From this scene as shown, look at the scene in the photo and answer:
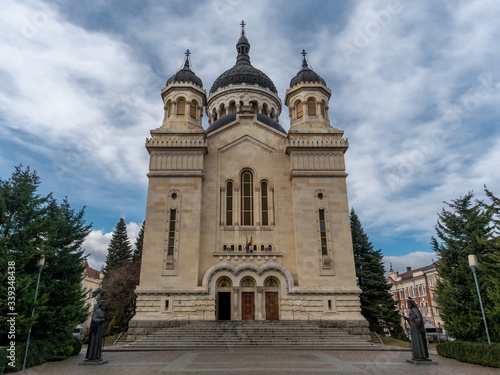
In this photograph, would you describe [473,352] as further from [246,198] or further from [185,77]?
[185,77]

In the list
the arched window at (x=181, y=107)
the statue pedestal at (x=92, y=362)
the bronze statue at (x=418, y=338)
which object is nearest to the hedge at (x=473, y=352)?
the bronze statue at (x=418, y=338)

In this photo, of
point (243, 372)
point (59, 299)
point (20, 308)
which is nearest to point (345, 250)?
point (243, 372)

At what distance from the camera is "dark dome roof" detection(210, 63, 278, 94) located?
1527 inches

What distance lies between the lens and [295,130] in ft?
87.6

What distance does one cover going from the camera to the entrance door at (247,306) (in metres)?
23.0

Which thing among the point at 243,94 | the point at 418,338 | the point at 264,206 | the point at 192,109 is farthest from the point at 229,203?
the point at 243,94

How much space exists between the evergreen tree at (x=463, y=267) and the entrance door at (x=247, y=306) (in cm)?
1184

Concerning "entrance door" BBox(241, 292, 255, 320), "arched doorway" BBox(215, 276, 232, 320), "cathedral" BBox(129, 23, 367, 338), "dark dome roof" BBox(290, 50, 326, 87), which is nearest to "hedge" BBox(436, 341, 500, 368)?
"cathedral" BBox(129, 23, 367, 338)

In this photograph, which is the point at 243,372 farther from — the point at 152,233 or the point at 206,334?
the point at 152,233

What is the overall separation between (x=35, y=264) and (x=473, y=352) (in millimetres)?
16175

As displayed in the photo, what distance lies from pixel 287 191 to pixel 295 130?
4.73 m

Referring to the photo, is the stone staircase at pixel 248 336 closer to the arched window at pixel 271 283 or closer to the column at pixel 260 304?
the column at pixel 260 304

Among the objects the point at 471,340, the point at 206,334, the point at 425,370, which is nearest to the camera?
the point at 425,370

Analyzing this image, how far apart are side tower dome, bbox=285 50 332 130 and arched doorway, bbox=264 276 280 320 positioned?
1216cm
